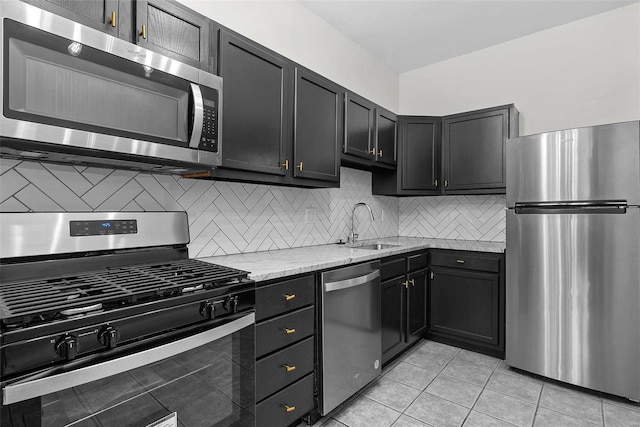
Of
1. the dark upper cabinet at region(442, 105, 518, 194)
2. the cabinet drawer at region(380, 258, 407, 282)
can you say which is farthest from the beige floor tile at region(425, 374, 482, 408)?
the dark upper cabinet at region(442, 105, 518, 194)

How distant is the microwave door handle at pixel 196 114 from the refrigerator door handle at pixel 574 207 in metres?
2.33

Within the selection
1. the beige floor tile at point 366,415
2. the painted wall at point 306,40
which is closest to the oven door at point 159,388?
the beige floor tile at point 366,415

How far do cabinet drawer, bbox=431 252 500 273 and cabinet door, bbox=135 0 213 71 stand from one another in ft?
8.14

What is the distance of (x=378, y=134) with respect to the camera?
3049 mm

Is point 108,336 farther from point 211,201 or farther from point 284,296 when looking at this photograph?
point 211,201

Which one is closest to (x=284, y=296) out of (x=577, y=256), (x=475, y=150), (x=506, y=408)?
(x=506, y=408)

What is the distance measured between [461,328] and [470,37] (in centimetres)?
281

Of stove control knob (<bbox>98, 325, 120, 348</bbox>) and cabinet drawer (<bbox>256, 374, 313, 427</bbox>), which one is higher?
stove control knob (<bbox>98, 325, 120, 348</bbox>)

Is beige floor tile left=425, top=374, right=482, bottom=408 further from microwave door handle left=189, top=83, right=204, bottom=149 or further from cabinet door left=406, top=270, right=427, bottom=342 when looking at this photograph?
microwave door handle left=189, top=83, right=204, bottom=149

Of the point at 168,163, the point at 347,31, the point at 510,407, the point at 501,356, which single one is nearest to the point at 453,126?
the point at 347,31

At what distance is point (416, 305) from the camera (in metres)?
2.94

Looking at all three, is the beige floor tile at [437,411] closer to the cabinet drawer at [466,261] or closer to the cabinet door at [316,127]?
the cabinet drawer at [466,261]

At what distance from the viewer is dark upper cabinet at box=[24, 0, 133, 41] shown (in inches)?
45.2

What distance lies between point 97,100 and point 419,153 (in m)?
2.89
